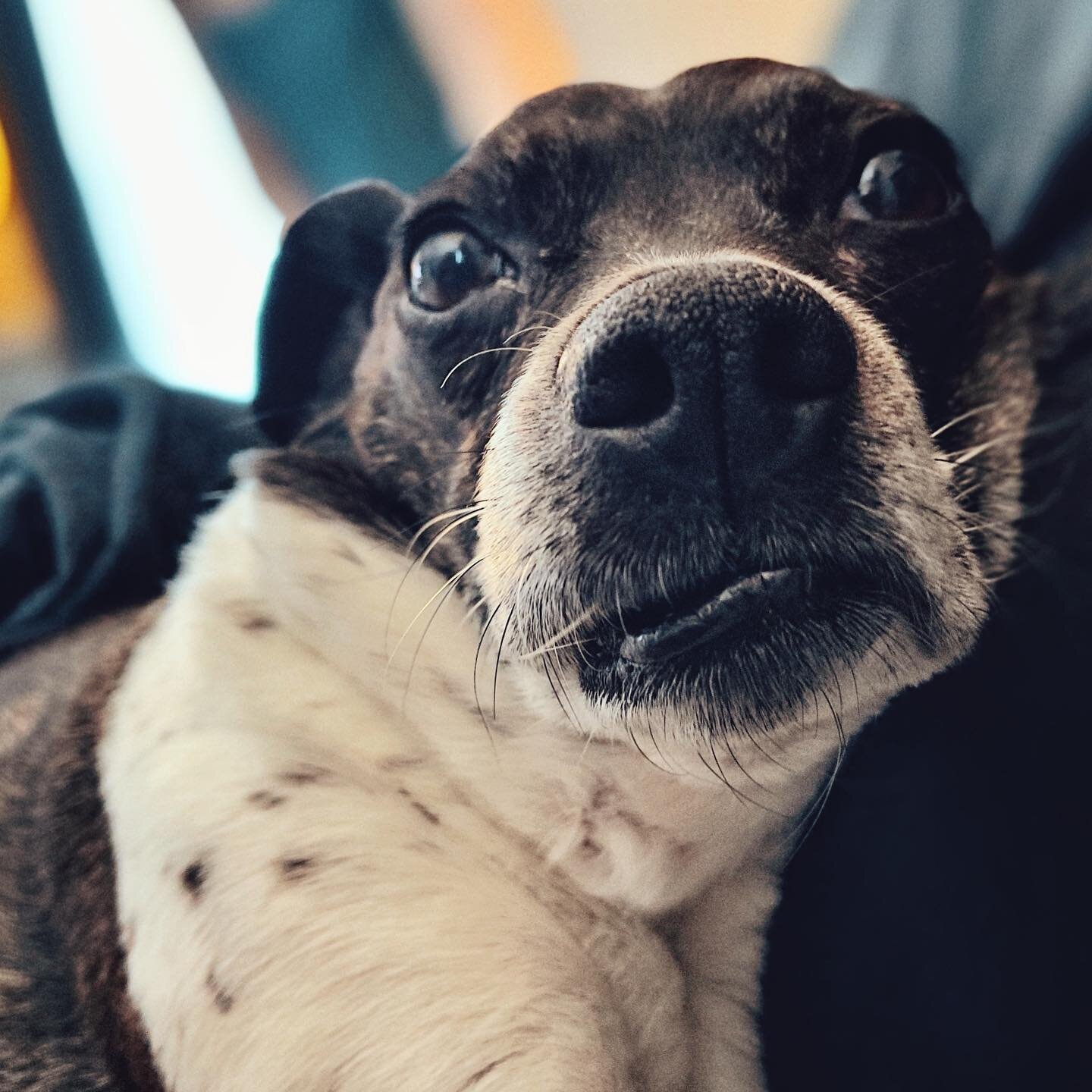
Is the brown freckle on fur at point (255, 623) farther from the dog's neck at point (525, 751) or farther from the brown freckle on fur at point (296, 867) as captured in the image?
the brown freckle on fur at point (296, 867)

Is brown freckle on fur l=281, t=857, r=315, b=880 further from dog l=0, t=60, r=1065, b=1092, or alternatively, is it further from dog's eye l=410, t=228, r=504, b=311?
dog's eye l=410, t=228, r=504, b=311

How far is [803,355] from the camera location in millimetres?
669

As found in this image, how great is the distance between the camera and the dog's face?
0.67 metres

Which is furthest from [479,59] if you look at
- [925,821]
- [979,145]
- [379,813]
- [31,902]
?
[31,902]

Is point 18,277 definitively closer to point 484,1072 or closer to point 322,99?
point 322,99

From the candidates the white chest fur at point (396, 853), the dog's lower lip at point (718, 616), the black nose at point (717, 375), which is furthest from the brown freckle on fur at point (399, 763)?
the black nose at point (717, 375)

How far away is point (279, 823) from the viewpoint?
0.88m

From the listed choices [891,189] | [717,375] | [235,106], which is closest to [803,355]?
[717,375]

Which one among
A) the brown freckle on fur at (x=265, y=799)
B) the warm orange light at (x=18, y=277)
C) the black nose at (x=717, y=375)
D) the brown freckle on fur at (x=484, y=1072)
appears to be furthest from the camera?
the warm orange light at (x=18, y=277)

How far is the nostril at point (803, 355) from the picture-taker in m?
0.66

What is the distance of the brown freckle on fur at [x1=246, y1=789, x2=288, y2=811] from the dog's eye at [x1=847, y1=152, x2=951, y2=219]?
0.88 m

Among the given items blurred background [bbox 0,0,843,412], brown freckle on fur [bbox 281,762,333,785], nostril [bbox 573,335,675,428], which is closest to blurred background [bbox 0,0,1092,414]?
blurred background [bbox 0,0,843,412]

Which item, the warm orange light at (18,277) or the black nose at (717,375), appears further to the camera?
the warm orange light at (18,277)

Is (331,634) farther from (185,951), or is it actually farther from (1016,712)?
(1016,712)
